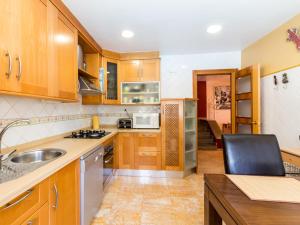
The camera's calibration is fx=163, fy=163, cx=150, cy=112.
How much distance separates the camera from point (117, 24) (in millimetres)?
2111

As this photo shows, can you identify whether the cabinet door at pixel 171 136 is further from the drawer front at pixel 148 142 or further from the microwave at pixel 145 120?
the microwave at pixel 145 120

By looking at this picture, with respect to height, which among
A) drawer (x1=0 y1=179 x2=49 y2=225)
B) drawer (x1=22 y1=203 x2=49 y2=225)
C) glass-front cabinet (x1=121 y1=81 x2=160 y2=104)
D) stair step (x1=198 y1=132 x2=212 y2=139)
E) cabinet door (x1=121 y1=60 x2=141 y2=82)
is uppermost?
cabinet door (x1=121 y1=60 x2=141 y2=82)

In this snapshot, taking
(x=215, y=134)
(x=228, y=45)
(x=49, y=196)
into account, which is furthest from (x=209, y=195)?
(x=215, y=134)

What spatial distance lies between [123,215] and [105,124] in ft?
6.42

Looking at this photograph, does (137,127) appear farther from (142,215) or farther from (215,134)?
(215,134)

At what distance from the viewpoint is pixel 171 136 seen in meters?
2.94

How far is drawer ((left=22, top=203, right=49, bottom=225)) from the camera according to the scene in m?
0.91

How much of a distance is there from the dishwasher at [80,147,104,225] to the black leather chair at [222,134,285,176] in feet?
4.12

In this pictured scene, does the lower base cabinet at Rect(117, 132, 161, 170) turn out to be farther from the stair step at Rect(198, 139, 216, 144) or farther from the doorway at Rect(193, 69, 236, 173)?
the stair step at Rect(198, 139, 216, 144)

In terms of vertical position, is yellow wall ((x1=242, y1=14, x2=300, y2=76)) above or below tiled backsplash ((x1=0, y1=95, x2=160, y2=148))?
above

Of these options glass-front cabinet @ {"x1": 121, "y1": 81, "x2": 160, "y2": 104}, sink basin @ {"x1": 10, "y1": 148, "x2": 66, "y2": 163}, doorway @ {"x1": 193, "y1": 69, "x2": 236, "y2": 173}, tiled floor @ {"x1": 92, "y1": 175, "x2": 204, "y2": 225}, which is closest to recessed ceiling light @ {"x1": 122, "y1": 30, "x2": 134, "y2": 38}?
glass-front cabinet @ {"x1": 121, "y1": 81, "x2": 160, "y2": 104}

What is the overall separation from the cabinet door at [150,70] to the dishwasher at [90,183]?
169cm

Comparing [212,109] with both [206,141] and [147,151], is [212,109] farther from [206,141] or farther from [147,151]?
[147,151]

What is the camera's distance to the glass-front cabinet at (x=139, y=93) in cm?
318
